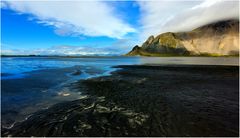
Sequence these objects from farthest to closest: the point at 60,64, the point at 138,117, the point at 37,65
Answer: the point at 60,64 < the point at 37,65 < the point at 138,117

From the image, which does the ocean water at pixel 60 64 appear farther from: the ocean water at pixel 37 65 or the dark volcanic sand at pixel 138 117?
the dark volcanic sand at pixel 138 117

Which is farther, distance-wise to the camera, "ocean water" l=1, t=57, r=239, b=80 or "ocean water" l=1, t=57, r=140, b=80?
"ocean water" l=1, t=57, r=239, b=80

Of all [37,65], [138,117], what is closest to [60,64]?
[37,65]

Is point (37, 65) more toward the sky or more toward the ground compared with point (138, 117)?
more toward the sky

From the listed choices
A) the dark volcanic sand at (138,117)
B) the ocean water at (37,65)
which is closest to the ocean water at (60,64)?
the ocean water at (37,65)

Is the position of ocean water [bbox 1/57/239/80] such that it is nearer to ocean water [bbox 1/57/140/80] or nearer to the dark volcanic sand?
ocean water [bbox 1/57/140/80]

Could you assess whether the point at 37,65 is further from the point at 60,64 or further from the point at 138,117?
the point at 138,117

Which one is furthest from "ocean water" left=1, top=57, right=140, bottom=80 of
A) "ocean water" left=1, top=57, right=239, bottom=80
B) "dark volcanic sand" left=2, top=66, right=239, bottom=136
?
"dark volcanic sand" left=2, top=66, right=239, bottom=136

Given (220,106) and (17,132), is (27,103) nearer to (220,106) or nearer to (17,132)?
(17,132)

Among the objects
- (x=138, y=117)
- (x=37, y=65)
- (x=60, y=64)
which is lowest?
(x=138, y=117)

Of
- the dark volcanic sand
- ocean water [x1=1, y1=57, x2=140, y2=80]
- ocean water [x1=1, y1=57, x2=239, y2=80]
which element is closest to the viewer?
the dark volcanic sand

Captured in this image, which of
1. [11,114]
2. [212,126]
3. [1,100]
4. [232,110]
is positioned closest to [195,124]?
[212,126]

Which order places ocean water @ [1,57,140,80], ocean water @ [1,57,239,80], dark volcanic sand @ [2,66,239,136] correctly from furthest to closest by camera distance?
ocean water @ [1,57,239,80], ocean water @ [1,57,140,80], dark volcanic sand @ [2,66,239,136]

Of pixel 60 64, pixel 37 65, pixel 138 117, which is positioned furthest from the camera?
pixel 60 64
